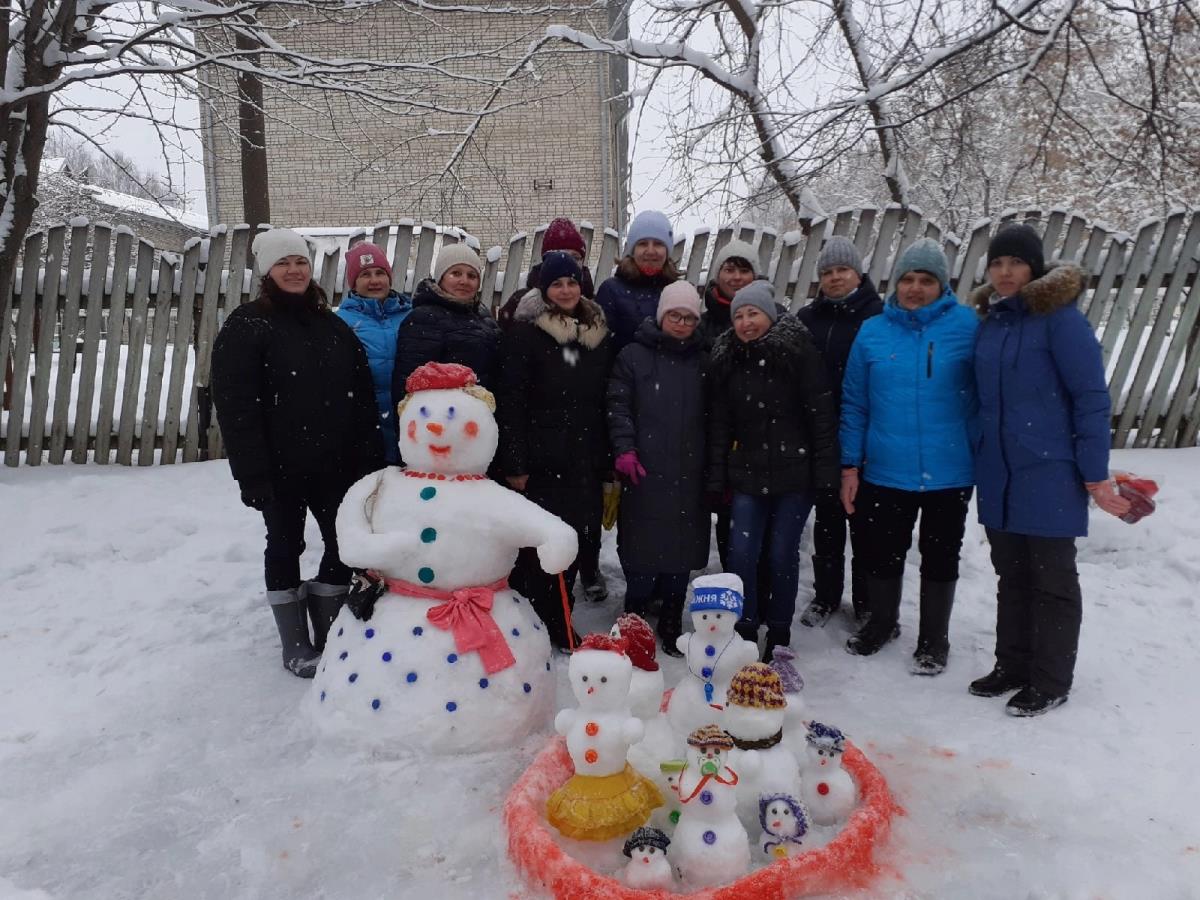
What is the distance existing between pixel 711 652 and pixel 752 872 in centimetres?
81

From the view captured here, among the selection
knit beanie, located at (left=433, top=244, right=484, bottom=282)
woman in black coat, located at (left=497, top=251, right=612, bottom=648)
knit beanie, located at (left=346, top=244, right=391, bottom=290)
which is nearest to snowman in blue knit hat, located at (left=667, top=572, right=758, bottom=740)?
woman in black coat, located at (left=497, top=251, right=612, bottom=648)

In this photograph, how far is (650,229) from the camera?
438 centimetres

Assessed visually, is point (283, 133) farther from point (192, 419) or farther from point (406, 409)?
point (406, 409)

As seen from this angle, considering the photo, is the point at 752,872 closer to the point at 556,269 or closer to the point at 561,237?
the point at 556,269

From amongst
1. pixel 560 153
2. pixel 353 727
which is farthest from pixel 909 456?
pixel 560 153

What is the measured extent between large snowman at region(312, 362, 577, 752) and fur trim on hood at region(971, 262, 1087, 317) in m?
2.05

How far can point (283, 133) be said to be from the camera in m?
14.8

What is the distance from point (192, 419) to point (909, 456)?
203 inches

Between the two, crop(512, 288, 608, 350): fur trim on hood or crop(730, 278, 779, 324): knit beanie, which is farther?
crop(512, 288, 608, 350): fur trim on hood

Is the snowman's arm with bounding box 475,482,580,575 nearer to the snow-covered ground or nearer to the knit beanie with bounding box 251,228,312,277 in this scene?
the snow-covered ground

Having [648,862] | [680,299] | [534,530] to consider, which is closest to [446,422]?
[534,530]

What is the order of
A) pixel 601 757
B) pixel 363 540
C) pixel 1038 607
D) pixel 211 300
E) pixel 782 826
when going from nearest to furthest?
pixel 782 826 → pixel 601 757 → pixel 363 540 → pixel 1038 607 → pixel 211 300

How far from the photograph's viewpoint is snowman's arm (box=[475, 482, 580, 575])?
329cm

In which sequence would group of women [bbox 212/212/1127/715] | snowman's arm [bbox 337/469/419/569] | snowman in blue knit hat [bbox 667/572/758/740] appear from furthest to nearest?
group of women [bbox 212/212/1127/715]
snowman's arm [bbox 337/469/419/569]
snowman in blue knit hat [bbox 667/572/758/740]
